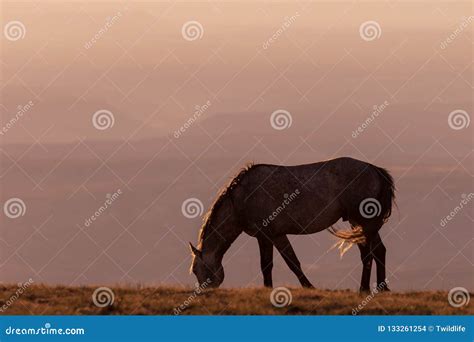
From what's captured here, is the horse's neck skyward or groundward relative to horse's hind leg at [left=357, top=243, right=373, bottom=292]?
groundward

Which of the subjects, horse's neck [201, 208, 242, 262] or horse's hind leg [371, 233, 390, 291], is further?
horse's neck [201, 208, 242, 262]

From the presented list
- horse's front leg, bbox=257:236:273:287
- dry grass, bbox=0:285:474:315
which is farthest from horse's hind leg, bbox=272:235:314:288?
dry grass, bbox=0:285:474:315

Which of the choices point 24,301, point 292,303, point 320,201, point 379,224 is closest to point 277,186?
point 320,201

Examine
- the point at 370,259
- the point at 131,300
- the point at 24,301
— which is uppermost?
the point at 370,259

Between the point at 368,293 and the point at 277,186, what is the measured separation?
3.64 metres

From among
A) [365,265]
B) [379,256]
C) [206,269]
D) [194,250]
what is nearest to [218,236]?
[194,250]

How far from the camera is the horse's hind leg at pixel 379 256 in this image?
72.2 ft

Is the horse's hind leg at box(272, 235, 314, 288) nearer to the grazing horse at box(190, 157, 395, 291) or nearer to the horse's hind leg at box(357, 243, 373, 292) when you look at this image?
the grazing horse at box(190, 157, 395, 291)

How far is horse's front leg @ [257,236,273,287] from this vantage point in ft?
73.7

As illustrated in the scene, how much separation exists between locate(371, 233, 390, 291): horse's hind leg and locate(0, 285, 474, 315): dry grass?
6.18 feet

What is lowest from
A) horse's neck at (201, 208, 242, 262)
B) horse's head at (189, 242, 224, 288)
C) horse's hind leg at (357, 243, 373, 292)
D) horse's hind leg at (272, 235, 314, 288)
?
horse's head at (189, 242, 224, 288)

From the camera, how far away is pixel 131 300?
60.7ft

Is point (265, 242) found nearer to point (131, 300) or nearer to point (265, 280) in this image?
point (265, 280)

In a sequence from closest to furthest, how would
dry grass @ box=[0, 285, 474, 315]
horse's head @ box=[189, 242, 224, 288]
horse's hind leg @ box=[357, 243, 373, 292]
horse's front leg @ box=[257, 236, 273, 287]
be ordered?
dry grass @ box=[0, 285, 474, 315] < horse's hind leg @ box=[357, 243, 373, 292] < horse's head @ box=[189, 242, 224, 288] < horse's front leg @ box=[257, 236, 273, 287]
